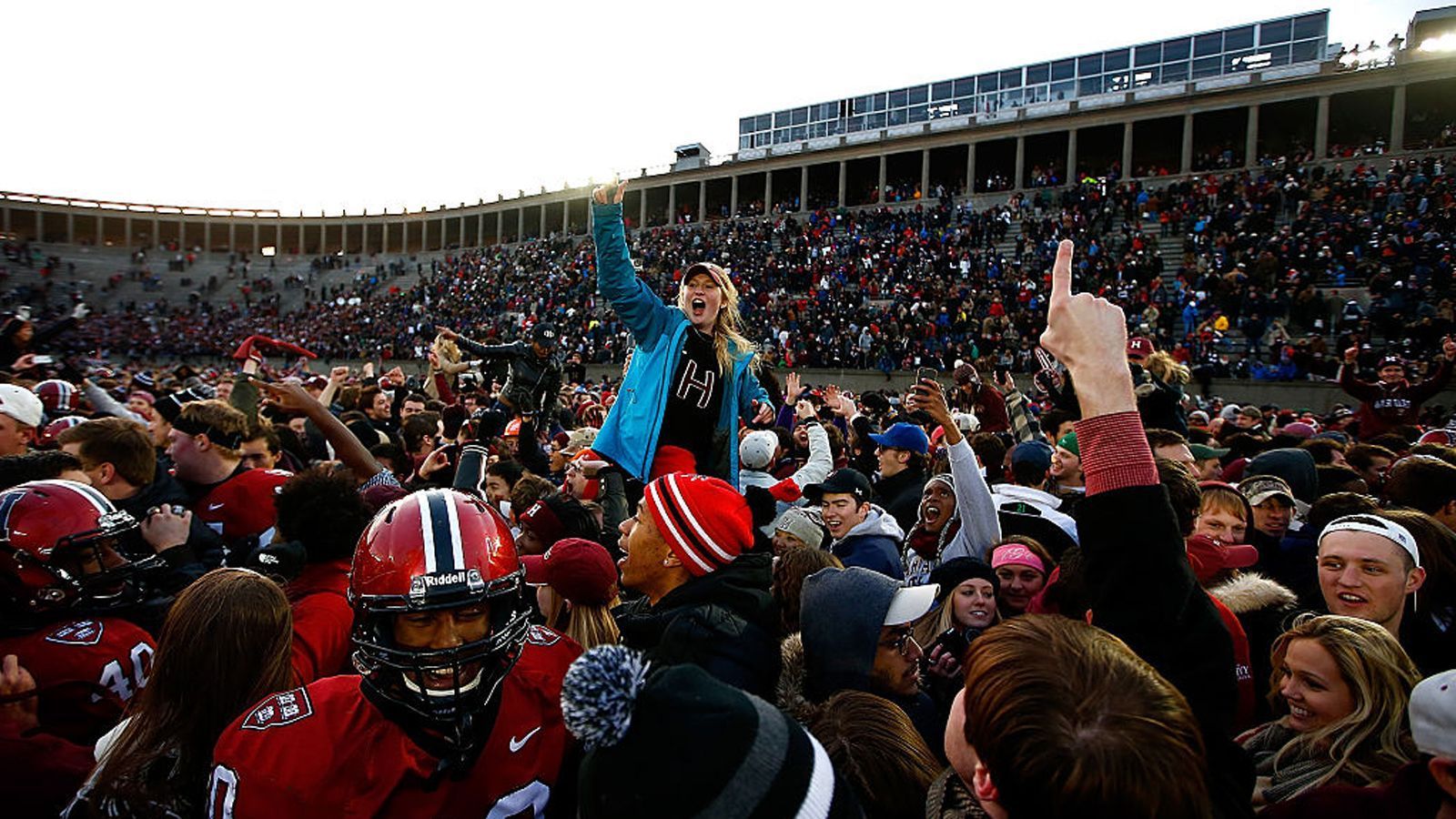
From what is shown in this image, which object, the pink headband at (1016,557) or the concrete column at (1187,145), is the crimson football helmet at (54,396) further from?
the concrete column at (1187,145)

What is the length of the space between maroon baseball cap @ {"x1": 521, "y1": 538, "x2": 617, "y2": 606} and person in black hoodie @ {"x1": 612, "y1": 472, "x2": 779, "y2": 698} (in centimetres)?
15

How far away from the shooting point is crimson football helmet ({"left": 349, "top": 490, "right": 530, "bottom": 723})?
1812 millimetres

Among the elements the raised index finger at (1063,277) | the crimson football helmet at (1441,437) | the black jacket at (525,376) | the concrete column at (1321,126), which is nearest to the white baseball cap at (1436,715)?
the raised index finger at (1063,277)

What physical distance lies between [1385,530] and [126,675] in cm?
434

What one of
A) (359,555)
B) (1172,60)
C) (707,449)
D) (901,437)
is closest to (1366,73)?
(1172,60)

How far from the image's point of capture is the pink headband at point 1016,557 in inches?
146

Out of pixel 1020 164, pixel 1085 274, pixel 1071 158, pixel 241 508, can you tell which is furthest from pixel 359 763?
pixel 1020 164

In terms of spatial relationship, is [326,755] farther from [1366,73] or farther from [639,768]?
[1366,73]

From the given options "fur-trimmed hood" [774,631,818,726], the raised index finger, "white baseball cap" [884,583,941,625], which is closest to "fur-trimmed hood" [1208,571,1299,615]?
"white baseball cap" [884,583,941,625]

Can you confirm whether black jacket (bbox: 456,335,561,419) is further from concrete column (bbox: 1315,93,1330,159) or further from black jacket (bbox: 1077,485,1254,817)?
concrete column (bbox: 1315,93,1330,159)

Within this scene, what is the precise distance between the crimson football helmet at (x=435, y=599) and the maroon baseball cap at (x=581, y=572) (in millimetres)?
980

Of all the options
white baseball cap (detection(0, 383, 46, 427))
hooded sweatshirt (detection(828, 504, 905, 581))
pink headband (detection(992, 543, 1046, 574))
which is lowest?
hooded sweatshirt (detection(828, 504, 905, 581))

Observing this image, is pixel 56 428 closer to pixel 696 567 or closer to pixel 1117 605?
pixel 696 567

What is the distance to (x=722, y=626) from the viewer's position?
2.40m
